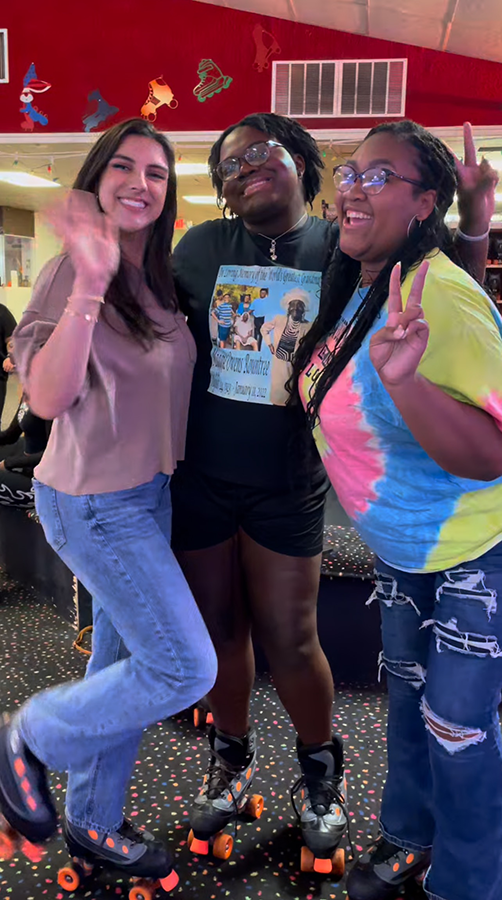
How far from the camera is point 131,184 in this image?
4.24 ft

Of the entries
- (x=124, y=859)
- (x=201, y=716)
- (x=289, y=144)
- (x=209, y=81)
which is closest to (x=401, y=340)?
(x=289, y=144)

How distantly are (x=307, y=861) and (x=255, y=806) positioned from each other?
213mm

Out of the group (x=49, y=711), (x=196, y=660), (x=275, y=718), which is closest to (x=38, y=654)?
(x=275, y=718)

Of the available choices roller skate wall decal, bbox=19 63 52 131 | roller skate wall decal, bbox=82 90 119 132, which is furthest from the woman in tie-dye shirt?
roller skate wall decal, bbox=19 63 52 131

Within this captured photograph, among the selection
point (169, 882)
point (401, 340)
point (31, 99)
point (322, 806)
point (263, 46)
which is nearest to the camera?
point (401, 340)

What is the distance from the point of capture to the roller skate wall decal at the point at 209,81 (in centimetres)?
570

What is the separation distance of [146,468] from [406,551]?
507 mm

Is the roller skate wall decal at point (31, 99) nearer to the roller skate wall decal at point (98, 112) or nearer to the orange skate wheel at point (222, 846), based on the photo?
the roller skate wall decal at point (98, 112)

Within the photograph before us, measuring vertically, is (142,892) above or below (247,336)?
below

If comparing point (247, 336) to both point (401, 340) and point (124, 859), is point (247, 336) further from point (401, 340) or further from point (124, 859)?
point (124, 859)

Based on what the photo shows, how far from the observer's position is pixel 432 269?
1.12m

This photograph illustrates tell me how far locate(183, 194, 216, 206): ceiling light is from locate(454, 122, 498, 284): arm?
921cm

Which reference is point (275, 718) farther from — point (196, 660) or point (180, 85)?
point (180, 85)

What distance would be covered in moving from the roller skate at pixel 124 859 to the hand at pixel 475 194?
1.46m
